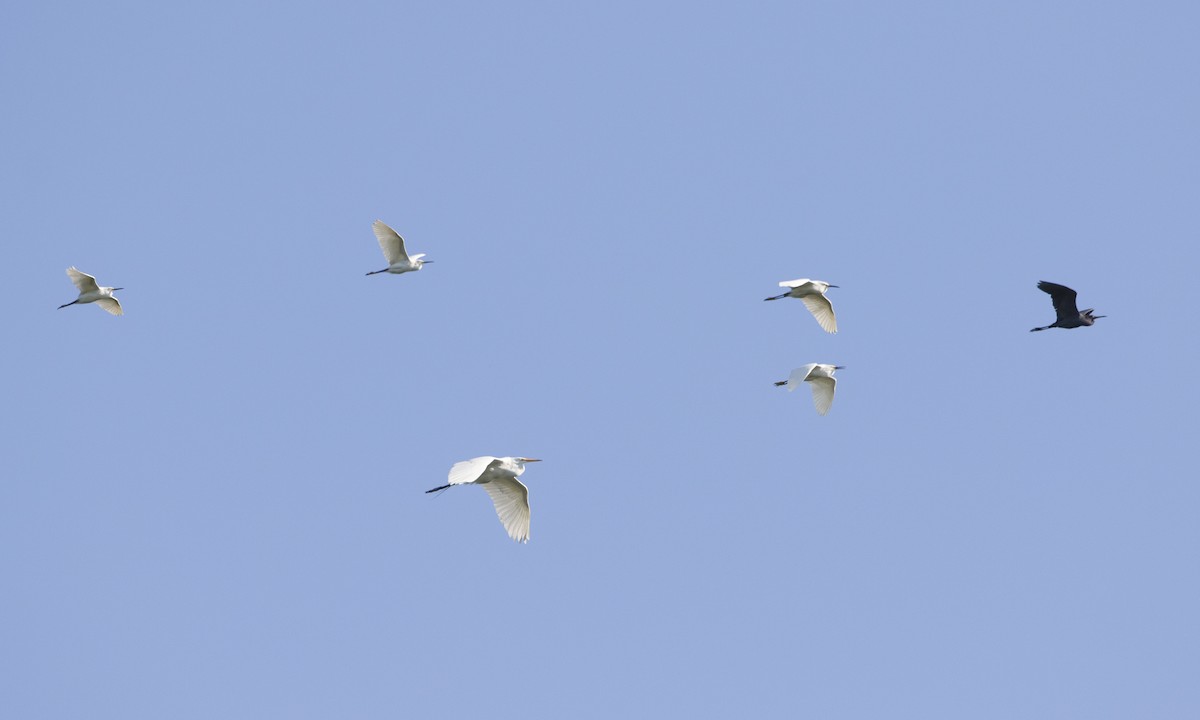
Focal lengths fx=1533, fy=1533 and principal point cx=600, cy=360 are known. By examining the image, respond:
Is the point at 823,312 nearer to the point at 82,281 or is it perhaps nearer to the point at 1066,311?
the point at 1066,311

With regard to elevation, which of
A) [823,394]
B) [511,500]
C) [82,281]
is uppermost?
[82,281]

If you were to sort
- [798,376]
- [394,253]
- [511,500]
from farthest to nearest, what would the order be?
1. [394,253]
2. [798,376]
3. [511,500]

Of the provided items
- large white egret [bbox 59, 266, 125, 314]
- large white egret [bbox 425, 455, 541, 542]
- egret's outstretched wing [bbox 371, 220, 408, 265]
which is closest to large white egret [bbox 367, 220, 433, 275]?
egret's outstretched wing [bbox 371, 220, 408, 265]

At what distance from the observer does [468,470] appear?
2069 cm

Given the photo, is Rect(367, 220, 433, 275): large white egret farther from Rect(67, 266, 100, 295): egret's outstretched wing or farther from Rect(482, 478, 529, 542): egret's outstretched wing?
Rect(482, 478, 529, 542): egret's outstretched wing

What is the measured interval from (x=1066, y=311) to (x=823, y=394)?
16.8 ft

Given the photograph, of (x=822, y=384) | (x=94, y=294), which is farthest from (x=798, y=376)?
(x=94, y=294)

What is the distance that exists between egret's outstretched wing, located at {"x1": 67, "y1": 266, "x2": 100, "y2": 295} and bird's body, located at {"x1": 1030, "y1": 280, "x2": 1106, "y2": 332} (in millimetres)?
19867

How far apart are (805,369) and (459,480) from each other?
31.9 ft

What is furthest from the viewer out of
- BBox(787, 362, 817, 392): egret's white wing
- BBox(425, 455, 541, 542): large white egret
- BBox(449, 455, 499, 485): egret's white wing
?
BBox(787, 362, 817, 392): egret's white wing

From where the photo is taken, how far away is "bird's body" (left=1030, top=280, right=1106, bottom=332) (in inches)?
1131

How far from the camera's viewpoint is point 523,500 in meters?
23.2

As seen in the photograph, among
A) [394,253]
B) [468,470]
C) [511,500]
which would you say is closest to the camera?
[468,470]

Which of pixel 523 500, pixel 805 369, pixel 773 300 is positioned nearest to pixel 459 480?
pixel 523 500
